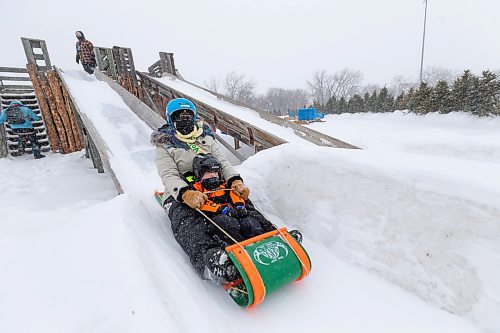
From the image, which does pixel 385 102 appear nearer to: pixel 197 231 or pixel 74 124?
pixel 74 124

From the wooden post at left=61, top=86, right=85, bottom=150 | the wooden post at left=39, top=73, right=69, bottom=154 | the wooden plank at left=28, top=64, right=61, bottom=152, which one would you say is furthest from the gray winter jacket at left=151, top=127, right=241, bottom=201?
the wooden plank at left=28, top=64, right=61, bottom=152

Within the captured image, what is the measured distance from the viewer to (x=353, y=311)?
6.19 feet

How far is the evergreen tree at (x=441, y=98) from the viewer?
457 inches

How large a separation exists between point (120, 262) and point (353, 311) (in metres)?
1.58

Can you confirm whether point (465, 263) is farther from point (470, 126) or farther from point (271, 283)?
point (470, 126)

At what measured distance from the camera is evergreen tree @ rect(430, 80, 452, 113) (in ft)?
38.1

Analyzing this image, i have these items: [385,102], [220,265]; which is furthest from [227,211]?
[385,102]

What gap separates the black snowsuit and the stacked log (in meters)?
6.83

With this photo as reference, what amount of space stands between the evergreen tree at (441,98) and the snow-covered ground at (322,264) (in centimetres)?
1175

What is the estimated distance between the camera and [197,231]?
6.95 ft

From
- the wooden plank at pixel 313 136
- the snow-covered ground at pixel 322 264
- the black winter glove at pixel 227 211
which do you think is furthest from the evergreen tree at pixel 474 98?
the black winter glove at pixel 227 211

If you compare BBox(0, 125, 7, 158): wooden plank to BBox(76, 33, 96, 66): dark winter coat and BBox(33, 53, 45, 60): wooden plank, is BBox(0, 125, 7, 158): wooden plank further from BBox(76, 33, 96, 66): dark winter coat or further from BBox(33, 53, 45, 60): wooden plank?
BBox(76, 33, 96, 66): dark winter coat

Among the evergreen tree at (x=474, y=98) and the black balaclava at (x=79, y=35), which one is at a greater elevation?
the black balaclava at (x=79, y=35)

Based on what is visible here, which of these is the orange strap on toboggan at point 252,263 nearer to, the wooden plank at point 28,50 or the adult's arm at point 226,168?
the adult's arm at point 226,168
